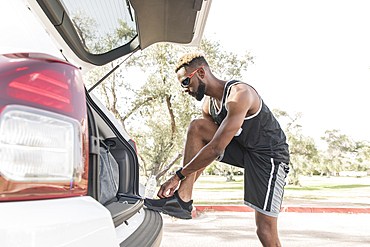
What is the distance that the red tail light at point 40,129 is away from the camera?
618mm

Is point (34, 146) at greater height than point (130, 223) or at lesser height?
greater

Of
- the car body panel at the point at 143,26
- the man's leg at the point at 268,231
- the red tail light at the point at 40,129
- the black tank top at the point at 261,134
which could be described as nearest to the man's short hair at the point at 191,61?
the car body panel at the point at 143,26

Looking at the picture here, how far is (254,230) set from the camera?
457cm

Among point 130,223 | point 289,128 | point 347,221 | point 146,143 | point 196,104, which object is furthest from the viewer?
point 289,128

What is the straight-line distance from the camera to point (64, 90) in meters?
0.73

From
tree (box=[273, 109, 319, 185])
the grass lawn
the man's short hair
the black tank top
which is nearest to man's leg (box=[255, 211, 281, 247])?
the black tank top

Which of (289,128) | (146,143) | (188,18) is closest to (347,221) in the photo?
(188,18)

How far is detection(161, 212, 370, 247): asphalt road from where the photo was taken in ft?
12.7

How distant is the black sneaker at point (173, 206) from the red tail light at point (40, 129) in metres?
1.42

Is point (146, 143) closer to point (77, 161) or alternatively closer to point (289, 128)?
point (77, 161)

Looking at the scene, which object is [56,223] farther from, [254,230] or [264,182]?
[254,230]

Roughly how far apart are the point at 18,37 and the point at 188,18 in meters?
1.48

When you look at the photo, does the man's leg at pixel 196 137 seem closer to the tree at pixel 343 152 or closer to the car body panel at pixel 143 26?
the car body panel at pixel 143 26

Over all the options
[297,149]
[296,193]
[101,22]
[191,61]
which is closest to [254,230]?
[191,61]
